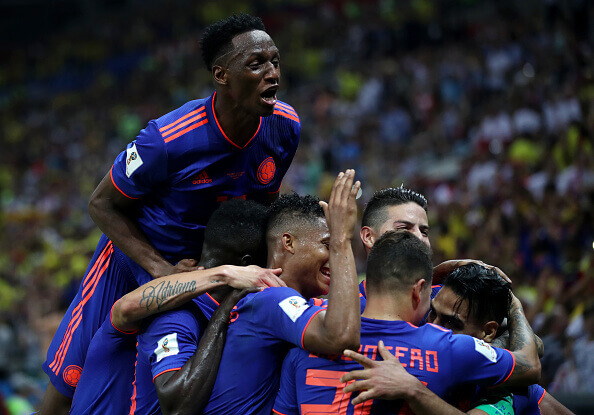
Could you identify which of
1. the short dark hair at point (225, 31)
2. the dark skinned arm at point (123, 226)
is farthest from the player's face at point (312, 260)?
the short dark hair at point (225, 31)

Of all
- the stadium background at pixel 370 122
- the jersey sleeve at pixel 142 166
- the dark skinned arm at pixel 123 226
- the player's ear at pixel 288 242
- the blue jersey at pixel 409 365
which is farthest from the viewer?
the stadium background at pixel 370 122

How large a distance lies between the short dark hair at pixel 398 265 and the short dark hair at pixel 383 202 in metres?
0.98

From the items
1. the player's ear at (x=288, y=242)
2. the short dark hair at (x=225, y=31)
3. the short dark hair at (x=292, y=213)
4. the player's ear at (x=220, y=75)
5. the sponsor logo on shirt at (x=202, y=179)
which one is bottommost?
the player's ear at (x=288, y=242)

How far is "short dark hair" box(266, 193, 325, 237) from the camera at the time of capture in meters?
3.56

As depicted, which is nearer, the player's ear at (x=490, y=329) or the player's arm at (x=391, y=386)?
the player's arm at (x=391, y=386)

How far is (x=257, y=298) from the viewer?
3246mm

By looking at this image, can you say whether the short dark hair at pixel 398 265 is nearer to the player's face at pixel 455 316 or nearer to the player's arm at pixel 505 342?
the player's face at pixel 455 316

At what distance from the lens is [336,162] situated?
42.9 feet

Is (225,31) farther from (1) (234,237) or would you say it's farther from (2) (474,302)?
(2) (474,302)

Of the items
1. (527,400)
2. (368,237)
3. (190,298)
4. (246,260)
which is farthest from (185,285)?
(527,400)

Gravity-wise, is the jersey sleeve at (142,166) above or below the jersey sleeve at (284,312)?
above

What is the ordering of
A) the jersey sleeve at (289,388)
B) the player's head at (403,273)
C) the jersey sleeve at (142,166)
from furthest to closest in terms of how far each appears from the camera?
the jersey sleeve at (142,166)
the jersey sleeve at (289,388)
the player's head at (403,273)

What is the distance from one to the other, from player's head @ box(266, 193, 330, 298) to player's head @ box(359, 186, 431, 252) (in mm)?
585

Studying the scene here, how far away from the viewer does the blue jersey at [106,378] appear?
12.7 feet
